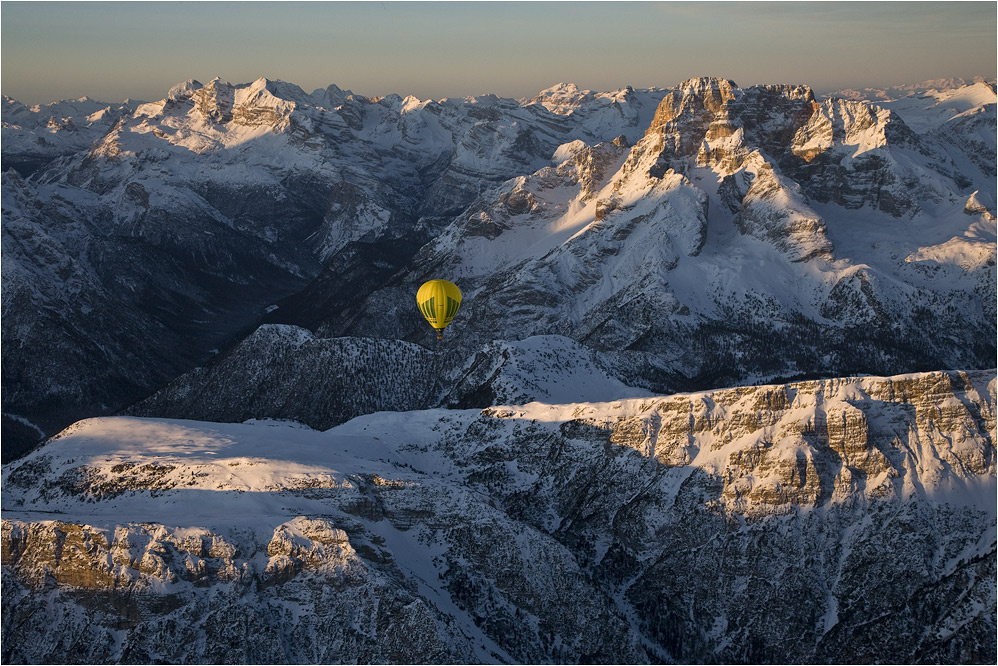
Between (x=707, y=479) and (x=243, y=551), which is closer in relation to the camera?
(x=243, y=551)

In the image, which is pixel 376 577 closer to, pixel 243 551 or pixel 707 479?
pixel 243 551

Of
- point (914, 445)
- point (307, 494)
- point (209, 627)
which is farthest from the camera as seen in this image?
point (914, 445)

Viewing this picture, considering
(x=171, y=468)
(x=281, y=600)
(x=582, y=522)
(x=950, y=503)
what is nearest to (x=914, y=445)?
(x=950, y=503)

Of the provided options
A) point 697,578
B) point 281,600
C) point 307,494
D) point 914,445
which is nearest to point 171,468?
point 307,494

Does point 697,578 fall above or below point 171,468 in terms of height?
below

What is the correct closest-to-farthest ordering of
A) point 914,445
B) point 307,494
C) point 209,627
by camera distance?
1. point 209,627
2. point 307,494
3. point 914,445

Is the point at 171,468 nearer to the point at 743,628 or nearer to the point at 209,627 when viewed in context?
the point at 209,627
